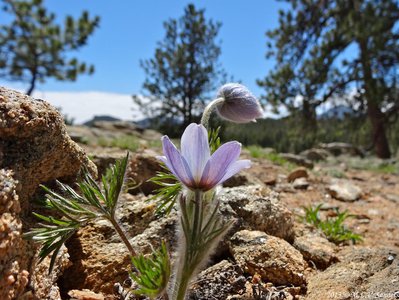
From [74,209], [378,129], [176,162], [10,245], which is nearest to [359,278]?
[176,162]

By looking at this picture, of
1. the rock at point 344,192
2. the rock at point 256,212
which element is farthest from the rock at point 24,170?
the rock at point 344,192

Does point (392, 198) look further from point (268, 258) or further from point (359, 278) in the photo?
point (268, 258)

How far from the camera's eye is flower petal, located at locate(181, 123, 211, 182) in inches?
49.8

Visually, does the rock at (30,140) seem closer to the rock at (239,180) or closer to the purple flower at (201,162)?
the purple flower at (201,162)

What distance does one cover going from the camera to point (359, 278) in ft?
6.33

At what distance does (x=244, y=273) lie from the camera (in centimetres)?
200

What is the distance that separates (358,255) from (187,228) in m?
1.36

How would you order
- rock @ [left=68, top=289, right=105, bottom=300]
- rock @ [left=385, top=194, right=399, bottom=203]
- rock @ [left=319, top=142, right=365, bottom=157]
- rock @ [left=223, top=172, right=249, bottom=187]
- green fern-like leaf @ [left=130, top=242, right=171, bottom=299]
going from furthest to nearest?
1. rock @ [left=319, top=142, right=365, bottom=157]
2. rock @ [left=385, top=194, right=399, bottom=203]
3. rock @ [left=223, top=172, right=249, bottom=187]
4. rock @ [left=68, top=289, right=105, bottom=300]
5. green fern-like leaf @ [left=130, top=242, right=171, bottom=299]

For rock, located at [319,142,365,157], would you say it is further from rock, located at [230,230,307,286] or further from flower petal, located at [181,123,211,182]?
flower petal, located at [181,123,211,182]

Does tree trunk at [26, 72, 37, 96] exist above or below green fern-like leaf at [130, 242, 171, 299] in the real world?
above


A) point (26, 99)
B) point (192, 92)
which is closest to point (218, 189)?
point (26, 99)

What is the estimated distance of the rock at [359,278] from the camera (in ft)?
5.60

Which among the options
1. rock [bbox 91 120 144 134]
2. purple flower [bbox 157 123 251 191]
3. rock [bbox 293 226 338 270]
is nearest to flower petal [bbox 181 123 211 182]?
purple flower [bbox 157 123 251 191]

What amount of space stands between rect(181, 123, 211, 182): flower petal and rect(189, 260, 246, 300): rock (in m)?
0.65
